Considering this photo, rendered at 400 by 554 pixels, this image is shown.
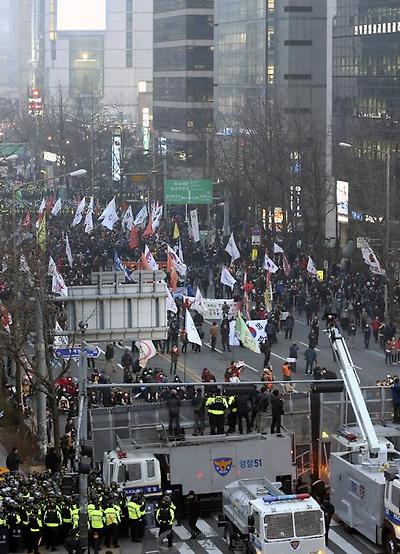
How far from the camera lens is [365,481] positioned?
29516 millimetres

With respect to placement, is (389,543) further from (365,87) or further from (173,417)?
(365,87)

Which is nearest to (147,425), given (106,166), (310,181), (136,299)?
(136,299)

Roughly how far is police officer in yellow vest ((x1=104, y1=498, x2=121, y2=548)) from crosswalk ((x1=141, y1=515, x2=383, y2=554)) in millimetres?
679

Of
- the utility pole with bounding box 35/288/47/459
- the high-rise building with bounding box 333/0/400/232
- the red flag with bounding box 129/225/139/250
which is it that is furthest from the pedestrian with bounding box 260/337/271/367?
the high-rise building with bounding box 333/0/400/232

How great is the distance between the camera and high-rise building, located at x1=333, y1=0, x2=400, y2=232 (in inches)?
3255

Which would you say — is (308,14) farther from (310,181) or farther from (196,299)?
(196,299)

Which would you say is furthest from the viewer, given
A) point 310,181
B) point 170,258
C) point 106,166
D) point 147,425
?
point 106,166

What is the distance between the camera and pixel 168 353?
53719 mm

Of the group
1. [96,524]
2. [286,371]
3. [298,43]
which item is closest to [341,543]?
[96,524]

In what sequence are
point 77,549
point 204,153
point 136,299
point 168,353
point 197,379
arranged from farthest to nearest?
point 204,153 < point 168,353 < point 197,379 < point 136,299 < point 77,549

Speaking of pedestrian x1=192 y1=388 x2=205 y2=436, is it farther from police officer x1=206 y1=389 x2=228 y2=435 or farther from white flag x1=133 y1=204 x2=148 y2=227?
white flag x1=133 y1=204 x2=148 y2=227

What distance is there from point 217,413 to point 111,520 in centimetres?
496

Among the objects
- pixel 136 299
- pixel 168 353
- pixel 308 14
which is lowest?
pixel 168 353

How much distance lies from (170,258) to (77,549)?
30.3m
